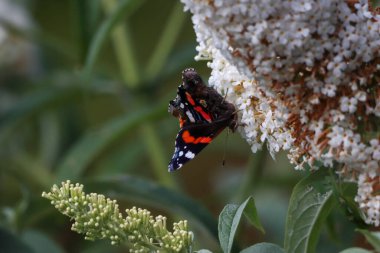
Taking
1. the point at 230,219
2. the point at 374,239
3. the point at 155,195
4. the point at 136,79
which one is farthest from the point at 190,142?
the point at 136,79

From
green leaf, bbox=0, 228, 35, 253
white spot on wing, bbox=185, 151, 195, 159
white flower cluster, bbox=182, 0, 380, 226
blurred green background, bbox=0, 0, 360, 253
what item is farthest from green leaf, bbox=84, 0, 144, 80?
white flower cluster, bbox=182, 0, 380, 226

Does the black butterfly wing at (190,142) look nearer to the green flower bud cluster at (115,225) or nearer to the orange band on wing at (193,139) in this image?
the orange band on wing at (193,139)

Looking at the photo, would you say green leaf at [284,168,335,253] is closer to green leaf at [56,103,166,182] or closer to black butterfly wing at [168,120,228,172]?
black butterfly wing at [168,120,228,172]

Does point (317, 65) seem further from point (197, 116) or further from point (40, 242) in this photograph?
point (40, 242)

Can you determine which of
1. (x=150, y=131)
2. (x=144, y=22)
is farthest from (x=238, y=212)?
(x=144, y=22)

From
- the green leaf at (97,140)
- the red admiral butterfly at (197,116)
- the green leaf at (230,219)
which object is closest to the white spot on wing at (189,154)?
the red admiral butterfly at (197,116)

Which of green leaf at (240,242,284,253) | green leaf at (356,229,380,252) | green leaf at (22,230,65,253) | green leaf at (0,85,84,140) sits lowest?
green leaf at (356,229,380,252)

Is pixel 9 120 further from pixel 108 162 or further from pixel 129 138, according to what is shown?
pixel 129 138
